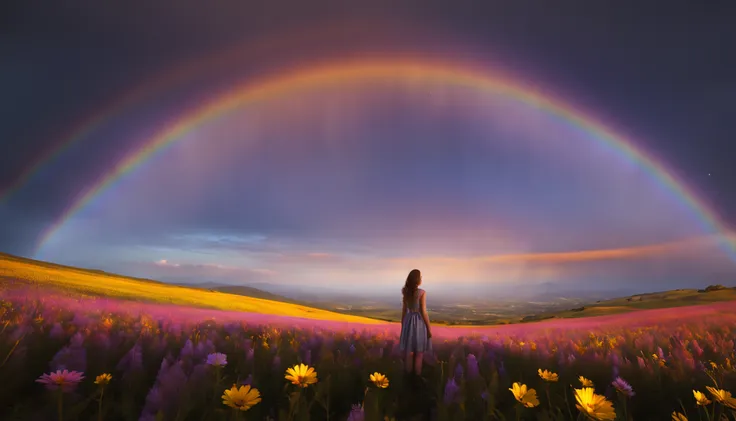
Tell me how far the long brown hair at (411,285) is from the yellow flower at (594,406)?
17.0 feet

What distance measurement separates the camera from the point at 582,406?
6.61 ft

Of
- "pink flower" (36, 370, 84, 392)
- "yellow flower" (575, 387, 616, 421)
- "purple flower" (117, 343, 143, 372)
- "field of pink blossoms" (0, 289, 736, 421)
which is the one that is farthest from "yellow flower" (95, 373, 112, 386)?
"yellow flower" (575, 387, 616, 421)

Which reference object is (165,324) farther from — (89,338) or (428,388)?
(428,388)

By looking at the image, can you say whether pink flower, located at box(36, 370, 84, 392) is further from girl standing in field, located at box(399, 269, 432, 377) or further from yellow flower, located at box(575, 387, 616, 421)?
girl standing in field, located at box(399, 269, 432, 377)

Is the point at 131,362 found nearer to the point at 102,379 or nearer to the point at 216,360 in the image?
the point at 102,379

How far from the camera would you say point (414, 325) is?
609 cm

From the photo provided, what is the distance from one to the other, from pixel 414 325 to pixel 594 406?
160 inches

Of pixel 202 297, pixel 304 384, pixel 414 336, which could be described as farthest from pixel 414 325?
pixel 202 297

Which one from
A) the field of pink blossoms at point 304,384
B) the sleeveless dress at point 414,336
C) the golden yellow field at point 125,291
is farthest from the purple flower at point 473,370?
the golden yellow field at point 125,291

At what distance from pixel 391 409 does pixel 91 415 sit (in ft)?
6.22

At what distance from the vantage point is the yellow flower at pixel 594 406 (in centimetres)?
194

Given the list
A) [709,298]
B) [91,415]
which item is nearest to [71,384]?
[91,415]

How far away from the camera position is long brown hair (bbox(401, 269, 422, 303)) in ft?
24.1

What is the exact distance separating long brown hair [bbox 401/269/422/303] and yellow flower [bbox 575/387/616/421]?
518 centimetres
